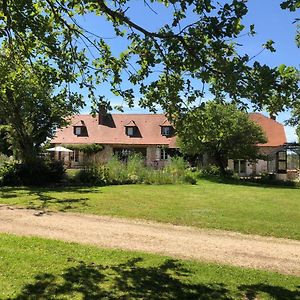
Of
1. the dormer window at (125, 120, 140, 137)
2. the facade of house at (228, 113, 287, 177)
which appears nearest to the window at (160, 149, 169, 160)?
the dormer window at (125, 120, 140, 137)

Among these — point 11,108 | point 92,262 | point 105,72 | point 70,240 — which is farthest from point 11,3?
point 11,108

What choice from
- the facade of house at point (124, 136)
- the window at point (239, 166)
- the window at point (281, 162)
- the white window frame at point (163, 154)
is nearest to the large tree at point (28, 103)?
the facade of house at point (124, 136)

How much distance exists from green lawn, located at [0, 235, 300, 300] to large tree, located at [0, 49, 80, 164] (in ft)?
9.35

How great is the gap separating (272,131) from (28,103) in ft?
104

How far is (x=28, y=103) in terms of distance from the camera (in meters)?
28.3

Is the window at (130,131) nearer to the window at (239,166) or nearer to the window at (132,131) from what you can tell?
the window at (132,131)

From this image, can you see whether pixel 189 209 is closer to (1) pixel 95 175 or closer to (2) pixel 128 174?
(1) pixel 95 175

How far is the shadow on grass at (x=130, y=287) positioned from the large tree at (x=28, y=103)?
3012 mm

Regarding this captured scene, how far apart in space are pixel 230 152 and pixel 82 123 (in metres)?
22.3

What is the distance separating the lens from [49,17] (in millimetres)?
7941

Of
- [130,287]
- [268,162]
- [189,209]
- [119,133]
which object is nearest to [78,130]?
[119,133]

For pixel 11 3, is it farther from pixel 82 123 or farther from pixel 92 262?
pixel 82 123

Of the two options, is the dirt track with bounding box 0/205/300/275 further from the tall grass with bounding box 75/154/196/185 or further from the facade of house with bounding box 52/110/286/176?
the facade of house with bounding box 52/110/286/176

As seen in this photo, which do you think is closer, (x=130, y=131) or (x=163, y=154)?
(x=163, y=154)
